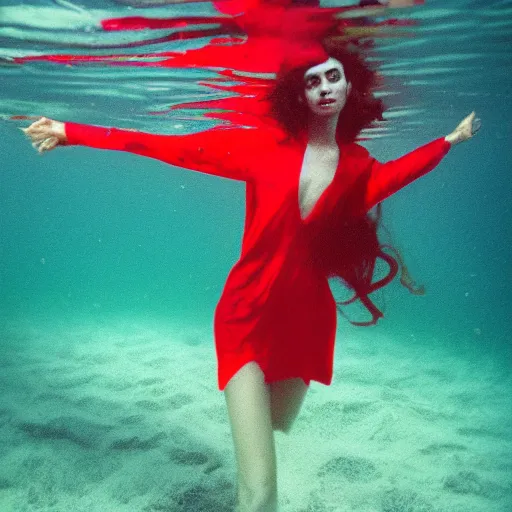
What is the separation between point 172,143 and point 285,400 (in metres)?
2.57

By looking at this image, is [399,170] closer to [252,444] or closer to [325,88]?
[325,88]

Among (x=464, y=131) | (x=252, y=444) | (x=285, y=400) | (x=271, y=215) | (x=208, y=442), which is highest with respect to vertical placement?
(x=464, y=131)

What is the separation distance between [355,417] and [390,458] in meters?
1.50

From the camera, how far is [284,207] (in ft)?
12.0

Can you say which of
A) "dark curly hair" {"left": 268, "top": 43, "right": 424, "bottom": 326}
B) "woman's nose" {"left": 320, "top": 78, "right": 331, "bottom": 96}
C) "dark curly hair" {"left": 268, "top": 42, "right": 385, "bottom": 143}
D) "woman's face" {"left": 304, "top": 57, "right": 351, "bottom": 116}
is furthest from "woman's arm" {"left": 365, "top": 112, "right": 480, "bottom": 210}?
"woman's nose" {"left": 320, "top": 78, "right": 331, "bottom": 96}

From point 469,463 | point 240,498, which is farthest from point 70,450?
point 469,463

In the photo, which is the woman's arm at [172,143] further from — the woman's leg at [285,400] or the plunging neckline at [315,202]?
the woman's leg at [285,400]

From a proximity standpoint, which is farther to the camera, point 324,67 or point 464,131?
point 464,131

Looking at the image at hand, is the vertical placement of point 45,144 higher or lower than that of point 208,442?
higher

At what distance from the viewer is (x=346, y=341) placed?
16.7 meters

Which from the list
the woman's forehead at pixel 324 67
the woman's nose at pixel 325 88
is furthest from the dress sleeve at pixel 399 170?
the woman's forehead at pixel 324 67

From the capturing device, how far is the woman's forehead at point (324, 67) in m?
3.72

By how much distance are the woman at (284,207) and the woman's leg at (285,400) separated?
36 centimetres

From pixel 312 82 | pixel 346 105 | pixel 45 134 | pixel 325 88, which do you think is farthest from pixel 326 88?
pixel 45 134
